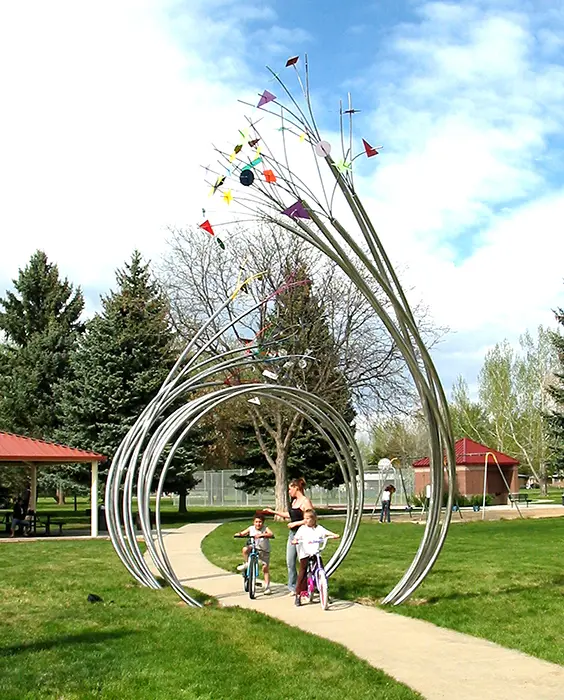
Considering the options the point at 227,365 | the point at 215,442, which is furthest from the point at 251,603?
the point at 215,442

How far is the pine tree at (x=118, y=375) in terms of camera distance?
90.2ft

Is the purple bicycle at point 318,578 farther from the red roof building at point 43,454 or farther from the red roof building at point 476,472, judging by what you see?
the red roof building at point 476,472

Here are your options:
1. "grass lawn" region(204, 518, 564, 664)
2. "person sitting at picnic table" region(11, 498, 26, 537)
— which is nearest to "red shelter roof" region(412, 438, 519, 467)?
"grass lawn" region(204, 518, 564, 664)

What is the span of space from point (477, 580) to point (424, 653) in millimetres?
4626

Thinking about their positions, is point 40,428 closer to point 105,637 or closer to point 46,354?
point 46,354

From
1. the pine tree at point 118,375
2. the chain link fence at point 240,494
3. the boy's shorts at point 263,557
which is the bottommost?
the boy's shorts at point 263,557

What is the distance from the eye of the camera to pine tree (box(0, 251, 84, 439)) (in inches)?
1506

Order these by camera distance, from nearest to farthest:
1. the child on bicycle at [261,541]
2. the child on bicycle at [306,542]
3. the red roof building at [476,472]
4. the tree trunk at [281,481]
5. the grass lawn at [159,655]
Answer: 1. the grass lawn at [159,655]
2. the child on bicycle at [306,542]
3. the child on bicycle at [261,541]
4. the tree trunk at [281,481]
5. the red roof building at [476,472]

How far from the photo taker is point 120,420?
90.1ft

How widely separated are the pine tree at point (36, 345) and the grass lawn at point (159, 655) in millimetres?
26178

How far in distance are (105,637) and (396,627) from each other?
281 cm

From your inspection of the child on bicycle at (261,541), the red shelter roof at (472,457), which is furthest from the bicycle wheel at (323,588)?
the red shelter roof at (472,457)

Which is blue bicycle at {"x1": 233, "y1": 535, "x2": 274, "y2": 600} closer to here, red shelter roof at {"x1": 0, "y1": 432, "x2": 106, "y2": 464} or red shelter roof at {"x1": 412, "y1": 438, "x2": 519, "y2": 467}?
red shelter roof at {"x1": 0, "y1": 432, "x2": 106, "y2": 464}

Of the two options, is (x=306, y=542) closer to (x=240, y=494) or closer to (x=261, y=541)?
(x=261, y=541)
